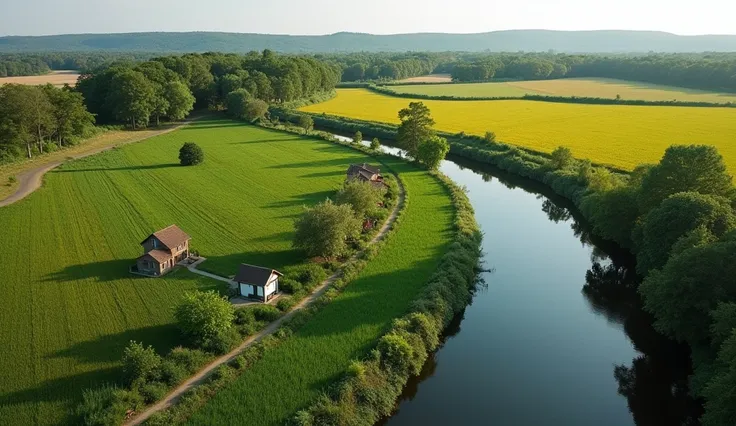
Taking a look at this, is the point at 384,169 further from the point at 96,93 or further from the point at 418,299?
the point at 96,93

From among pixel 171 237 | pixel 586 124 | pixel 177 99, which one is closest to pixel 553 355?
pixel 171 237

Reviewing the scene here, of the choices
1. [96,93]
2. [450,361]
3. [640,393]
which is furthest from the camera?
[96,93]

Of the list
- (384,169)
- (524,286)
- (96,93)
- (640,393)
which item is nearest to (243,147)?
(384,169)

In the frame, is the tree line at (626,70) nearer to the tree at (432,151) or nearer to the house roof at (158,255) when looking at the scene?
the tree at (432,151)

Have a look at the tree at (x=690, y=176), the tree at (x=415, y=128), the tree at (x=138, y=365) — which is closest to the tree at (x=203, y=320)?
the tree at (x=138, y=365)

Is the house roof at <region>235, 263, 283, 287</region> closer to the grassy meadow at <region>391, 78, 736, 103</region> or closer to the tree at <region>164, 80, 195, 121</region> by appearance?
the tree at <region>164, 80, 195, 121</region>

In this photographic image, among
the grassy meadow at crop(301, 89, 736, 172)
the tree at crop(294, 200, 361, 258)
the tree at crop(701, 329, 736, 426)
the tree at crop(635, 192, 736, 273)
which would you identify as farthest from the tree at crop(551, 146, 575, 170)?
the tree at crop(701, 329, 736, 426)
